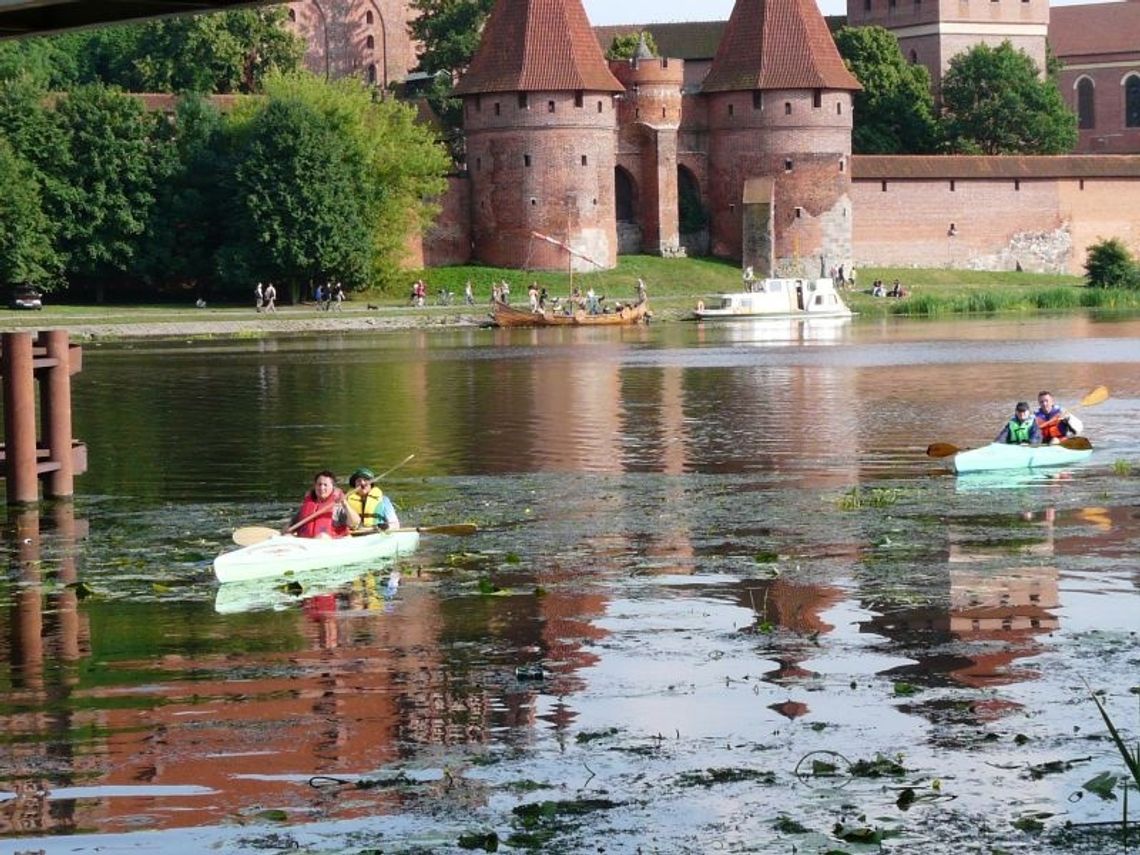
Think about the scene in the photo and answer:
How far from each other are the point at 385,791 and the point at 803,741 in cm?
207

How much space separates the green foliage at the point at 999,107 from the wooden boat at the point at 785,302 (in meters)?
18.5

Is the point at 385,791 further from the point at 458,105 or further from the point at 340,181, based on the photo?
the point at 458,105

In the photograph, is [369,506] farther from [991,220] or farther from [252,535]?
[991,220]

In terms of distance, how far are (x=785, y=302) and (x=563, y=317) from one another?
7155 millimetres

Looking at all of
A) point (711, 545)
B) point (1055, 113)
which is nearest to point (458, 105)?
point (1055, 113)

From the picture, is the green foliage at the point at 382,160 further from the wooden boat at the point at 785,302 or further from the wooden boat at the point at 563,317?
the wooden boat at the point at 785,302

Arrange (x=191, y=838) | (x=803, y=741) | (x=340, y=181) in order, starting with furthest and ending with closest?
(x=340, y=181)
(x=803, y=741)
(x=191, y=838)

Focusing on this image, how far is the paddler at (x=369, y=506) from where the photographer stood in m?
18.0

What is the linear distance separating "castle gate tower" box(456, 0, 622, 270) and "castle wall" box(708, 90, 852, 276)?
4.97 m

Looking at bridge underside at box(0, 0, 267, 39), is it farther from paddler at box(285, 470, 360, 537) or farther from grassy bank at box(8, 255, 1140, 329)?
grassy bank at box(8, 255, 1140, 329)

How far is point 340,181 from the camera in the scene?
6331 centimetres

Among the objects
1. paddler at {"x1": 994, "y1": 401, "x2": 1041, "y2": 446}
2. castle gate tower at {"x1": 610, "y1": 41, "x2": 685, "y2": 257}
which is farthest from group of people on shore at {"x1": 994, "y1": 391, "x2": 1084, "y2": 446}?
castle gate tower at {"x1": 610, "y1": 41, "x2": 685, "y2": 257}

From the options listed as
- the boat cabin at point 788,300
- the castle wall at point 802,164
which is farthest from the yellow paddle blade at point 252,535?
the castle wall at point 802,164

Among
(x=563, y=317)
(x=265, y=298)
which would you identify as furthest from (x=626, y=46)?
(x=265, y=298)
